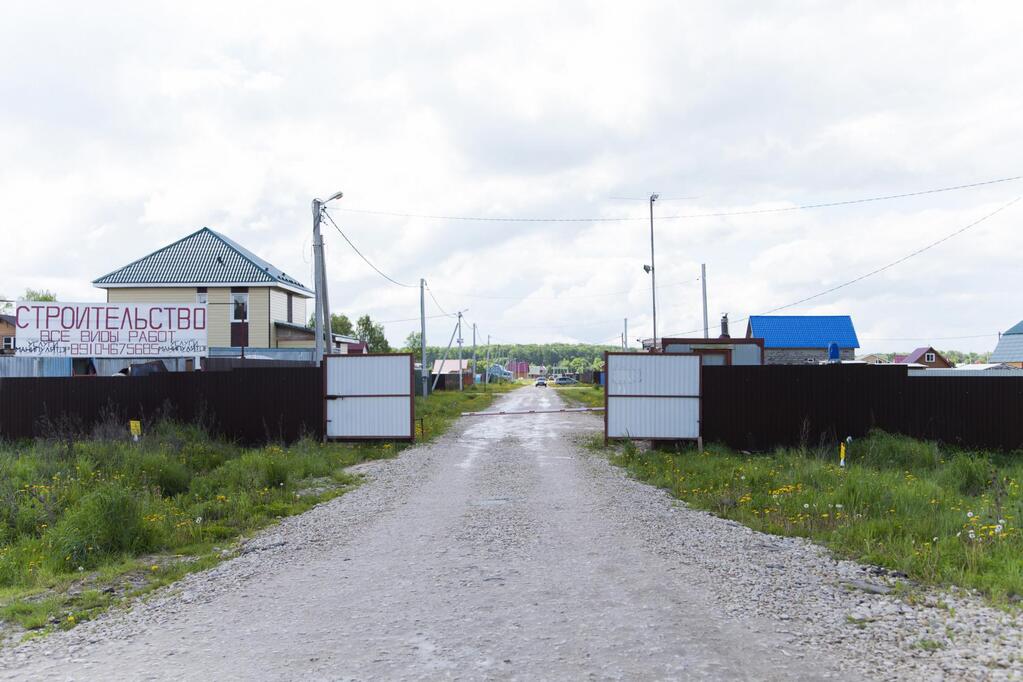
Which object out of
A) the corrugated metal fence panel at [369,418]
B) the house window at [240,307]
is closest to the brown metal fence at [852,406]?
the corrugated metal fence panel at [369,418]

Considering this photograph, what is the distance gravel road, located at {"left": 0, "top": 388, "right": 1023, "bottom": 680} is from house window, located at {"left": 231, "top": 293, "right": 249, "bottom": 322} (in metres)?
27.8

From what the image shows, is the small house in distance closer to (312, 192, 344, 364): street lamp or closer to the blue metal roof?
the blue metal roof

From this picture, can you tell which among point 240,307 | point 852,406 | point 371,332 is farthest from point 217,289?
point 371,332

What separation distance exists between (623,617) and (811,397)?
10.8 metres

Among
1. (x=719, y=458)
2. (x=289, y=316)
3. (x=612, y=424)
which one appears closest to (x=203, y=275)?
(x=289, y=316)

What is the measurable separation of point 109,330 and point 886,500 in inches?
724

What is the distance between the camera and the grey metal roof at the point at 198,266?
34.1m

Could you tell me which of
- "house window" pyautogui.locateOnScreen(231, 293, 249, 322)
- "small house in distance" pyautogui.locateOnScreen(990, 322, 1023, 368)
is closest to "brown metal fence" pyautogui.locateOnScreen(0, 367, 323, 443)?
"house window" pyautogui.locateOnScreen(231, 293, 249, 322)

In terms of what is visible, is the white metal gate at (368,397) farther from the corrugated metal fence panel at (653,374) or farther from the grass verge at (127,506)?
the corrugated metal fence panel at (653,374)

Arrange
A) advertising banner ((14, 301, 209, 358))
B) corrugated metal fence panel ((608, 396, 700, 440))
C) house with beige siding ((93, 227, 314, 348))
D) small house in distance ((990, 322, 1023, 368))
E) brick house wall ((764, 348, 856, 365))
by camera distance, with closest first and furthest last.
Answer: corrugated metal fence panel ((608, 396, 700, 440)) < advertising banner ((14, 301, 209, 358)) < house with beige siding ((93, 227, 314, 348)) < brick house wall ((764, 348, 856, 365)) < small house in distance ((990, 322, 1023, 368))

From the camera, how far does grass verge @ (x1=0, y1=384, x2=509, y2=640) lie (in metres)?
6.49

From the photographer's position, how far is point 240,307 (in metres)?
34.3

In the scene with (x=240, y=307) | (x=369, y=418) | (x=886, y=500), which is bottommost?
(x=886, y=500)

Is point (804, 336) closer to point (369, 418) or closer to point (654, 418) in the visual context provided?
point (654, 418)
